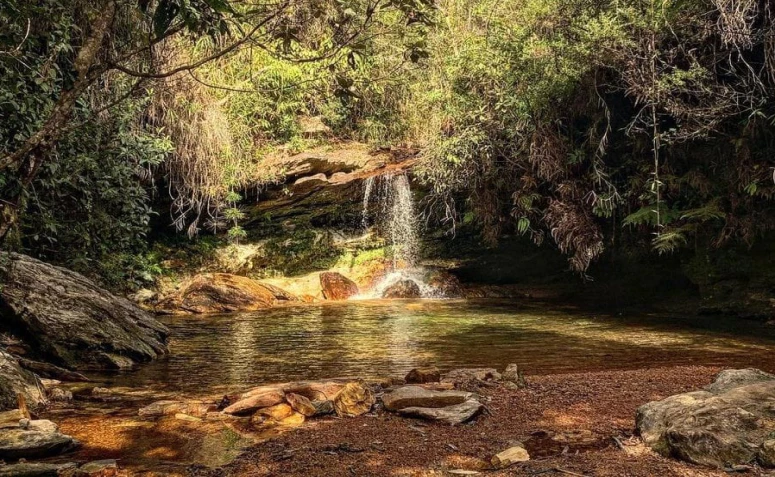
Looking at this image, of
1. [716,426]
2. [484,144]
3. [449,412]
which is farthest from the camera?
[484,144]

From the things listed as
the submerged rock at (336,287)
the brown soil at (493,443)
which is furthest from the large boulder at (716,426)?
the submerged rock at (336,287)

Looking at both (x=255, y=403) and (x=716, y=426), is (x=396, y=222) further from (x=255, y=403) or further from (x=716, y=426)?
(x=716, y=426)

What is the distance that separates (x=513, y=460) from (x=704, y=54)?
8450 mm

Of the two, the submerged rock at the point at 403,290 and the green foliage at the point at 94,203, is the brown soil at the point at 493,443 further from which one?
the submerged rock at the point at 403,290

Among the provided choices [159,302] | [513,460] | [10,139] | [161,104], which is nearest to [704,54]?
[513,460]

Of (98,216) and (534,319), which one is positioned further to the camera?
(534,319)

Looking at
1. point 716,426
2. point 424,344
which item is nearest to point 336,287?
point 424,344

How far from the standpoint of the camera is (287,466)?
3289 millimetres

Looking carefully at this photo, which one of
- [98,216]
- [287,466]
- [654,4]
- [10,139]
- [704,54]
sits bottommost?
[287,466]

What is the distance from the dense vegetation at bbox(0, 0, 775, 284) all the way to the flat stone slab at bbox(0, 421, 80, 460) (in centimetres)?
331

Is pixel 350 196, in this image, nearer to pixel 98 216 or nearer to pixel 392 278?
pixel 392 278

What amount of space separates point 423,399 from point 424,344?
3.70 m

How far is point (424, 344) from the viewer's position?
26.4 feet

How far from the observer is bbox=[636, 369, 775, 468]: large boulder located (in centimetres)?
293
